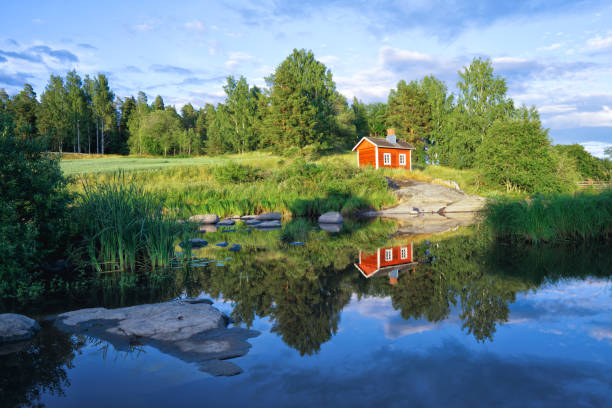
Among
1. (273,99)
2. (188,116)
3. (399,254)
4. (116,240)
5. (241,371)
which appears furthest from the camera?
(188,116)

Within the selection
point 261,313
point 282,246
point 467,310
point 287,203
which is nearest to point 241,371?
point 261,313

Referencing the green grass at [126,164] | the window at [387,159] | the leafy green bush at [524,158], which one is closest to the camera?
the leafy green bush at [524,158]

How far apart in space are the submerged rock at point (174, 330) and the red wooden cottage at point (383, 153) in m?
28.3

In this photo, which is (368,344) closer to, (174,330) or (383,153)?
(174,330)

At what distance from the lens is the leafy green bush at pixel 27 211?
5.34 metres

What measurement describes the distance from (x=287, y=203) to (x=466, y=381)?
15182mm

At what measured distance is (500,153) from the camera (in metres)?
24.0

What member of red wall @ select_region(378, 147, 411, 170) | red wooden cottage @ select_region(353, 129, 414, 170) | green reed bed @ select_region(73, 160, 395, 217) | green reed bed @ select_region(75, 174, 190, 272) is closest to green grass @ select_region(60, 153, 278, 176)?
green reed bed @ select_region(73, 160, 395, 217)

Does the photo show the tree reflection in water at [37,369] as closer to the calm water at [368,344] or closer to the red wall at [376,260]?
the calm water at [368,344]

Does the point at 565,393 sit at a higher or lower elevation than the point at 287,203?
lower

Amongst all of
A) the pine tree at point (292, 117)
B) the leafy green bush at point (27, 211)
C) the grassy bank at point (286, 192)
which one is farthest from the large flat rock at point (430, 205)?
the pine tree at point (292, 117)

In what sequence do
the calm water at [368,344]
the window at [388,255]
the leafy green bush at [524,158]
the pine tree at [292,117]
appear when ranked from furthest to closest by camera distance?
the pine tree at [292,117] < the leafy green bush at [524,158] < the window at [388,255] < the calm water at [368,344]

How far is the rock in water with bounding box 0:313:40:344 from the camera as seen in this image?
11.8ft

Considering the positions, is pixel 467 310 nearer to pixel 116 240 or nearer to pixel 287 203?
pixel 116 240
